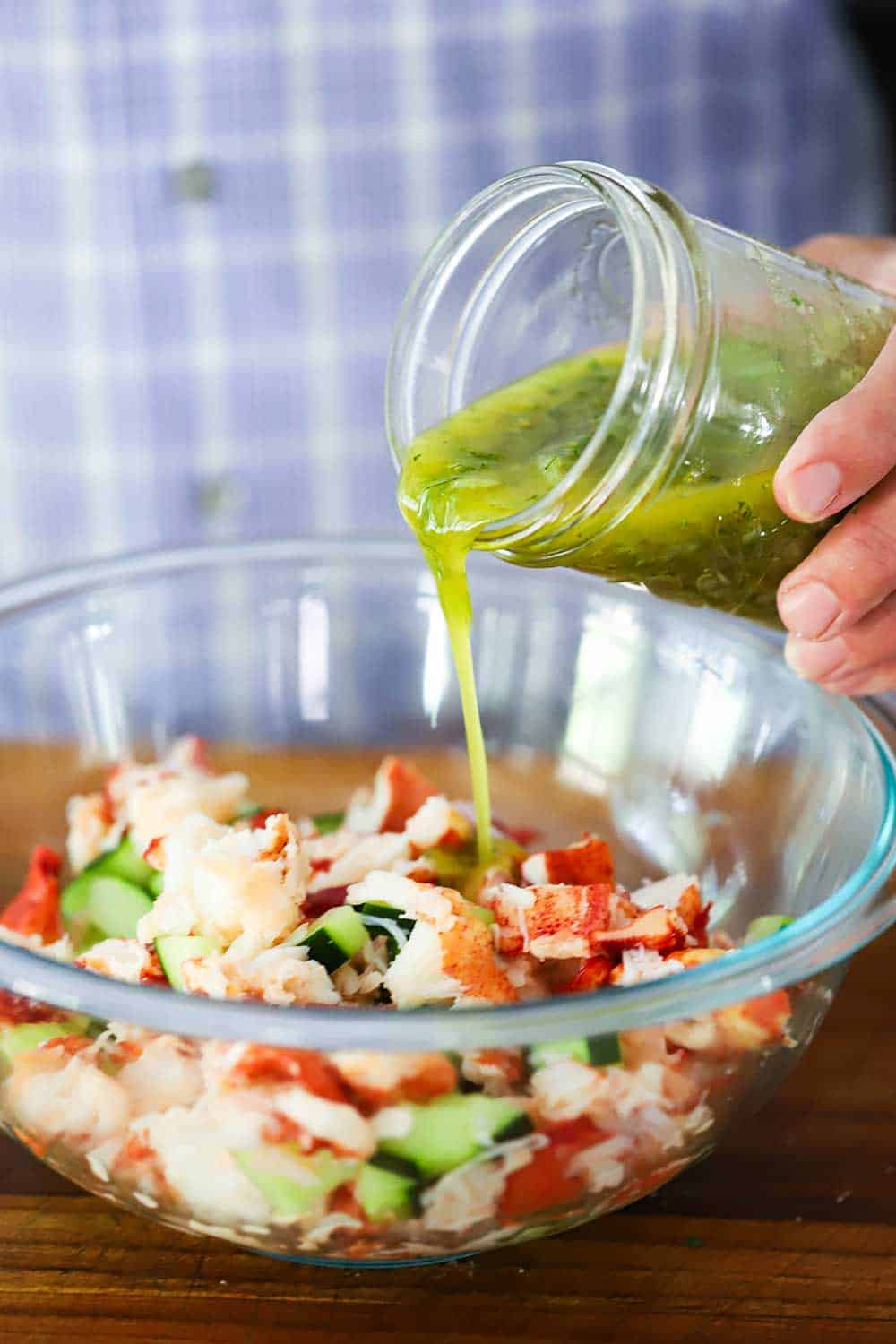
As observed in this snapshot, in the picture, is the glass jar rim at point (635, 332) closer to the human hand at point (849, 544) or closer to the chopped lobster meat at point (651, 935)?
the human hand at point (849, 544)

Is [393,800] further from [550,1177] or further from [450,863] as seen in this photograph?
[550,1177]

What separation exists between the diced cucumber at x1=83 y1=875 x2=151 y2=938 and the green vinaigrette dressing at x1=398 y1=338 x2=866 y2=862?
1.09 ft

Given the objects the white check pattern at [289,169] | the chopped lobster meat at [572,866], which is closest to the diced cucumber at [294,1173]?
the chopped lobster meat at [572,866]

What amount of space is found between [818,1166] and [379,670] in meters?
0.76

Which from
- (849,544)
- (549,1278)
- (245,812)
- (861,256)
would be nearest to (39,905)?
(245,812)

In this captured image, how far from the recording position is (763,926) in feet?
4.18

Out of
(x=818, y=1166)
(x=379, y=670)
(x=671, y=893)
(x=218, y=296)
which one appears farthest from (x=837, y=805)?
(x=218, y=296)

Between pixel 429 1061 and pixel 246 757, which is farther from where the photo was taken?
pixel 246 757

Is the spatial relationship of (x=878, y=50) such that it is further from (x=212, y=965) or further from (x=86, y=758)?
(x=212, y=965)

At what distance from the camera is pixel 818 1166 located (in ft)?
3.85

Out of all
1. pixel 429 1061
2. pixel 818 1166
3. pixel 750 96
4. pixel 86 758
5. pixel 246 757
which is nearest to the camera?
pixel 429 1061

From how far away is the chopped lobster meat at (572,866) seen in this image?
4.05 ft

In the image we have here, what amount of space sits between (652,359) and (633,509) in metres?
0.12

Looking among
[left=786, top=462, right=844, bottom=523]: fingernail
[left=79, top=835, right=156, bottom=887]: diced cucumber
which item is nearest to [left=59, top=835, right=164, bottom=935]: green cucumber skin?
[left=79, top=835, right=156, bottom=887]: diced cucumber
